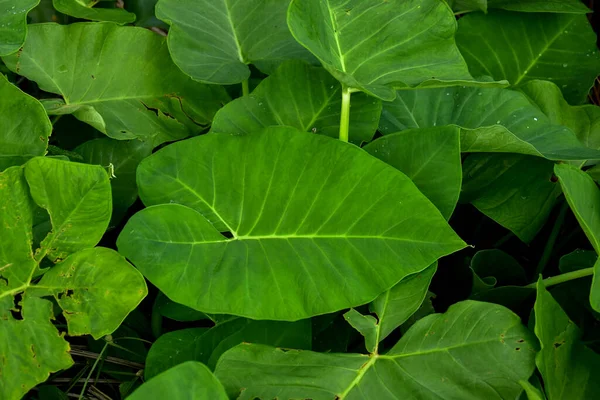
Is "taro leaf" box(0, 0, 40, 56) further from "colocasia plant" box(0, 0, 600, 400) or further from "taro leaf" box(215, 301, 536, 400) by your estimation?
"taro leaf" box(215, 301, 536, 400)

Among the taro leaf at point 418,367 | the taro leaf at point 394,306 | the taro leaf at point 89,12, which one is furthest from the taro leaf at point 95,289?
the taro leaf at point 89,12

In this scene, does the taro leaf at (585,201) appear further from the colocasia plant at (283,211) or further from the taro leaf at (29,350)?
the taro leaf at (29,350)

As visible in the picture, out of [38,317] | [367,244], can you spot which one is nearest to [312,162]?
[367,244]

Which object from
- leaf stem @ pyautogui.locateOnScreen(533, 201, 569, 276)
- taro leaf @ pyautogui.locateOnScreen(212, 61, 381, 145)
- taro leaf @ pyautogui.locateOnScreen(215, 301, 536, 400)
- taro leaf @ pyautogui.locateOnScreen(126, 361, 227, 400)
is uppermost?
taro leaf @ pyautogui.locateOnScreen(212, 61, 381, 145)

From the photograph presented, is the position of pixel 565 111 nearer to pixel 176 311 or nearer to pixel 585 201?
pixel 585 201

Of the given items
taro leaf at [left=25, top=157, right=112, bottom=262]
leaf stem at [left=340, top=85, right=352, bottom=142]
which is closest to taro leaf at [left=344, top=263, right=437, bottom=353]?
leaf stem at [left=340, top=85, right=352, bottom=142]

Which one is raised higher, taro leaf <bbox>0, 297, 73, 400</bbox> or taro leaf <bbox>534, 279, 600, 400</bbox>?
taro leaf <bbox>0, 297, 73, 400</bbox>
